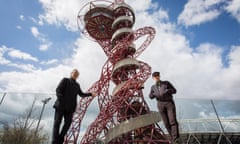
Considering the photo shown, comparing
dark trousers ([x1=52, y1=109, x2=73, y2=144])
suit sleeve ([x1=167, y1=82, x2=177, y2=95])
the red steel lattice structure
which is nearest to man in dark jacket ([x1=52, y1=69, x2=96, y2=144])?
dark trousers ([x1=52, y1=109, x2=73, y2=144])

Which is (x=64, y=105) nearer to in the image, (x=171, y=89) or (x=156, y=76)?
(x=156, y=76)

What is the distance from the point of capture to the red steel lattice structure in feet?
54.6

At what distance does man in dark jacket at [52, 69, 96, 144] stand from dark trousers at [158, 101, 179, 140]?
2.04 m

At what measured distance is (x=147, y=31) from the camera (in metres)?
20.6

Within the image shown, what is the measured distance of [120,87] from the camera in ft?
62.4

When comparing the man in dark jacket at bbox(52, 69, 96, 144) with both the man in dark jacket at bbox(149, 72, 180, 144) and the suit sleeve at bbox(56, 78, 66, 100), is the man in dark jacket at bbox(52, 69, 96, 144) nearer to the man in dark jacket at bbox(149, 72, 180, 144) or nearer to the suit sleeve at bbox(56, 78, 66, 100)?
the suit sleeve at bbox(56, 78, 66, 100)

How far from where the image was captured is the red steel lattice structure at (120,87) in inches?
656

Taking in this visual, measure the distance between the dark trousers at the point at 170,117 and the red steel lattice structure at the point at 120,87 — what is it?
1071 cm

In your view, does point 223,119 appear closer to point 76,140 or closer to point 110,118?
point 110,118

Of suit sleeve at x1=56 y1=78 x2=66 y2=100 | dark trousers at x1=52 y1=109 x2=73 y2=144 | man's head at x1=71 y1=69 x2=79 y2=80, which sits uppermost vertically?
man's head at x1=71 y1=69 x2=79 y2=80

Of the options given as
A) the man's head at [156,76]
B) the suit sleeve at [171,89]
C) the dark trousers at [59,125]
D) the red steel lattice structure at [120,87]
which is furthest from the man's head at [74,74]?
the red steel lattice structure at [120,87]

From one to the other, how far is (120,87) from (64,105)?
15.3 metres

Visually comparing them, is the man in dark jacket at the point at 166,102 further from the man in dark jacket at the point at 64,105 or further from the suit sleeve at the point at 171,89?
the man in dark jacket at the point at 64,105

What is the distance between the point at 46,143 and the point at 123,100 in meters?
8.71
